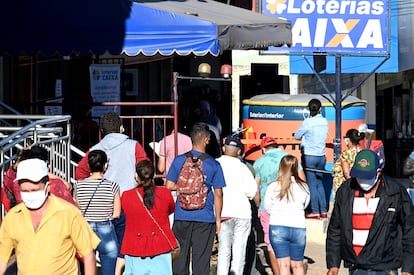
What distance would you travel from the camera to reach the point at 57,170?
11.2m

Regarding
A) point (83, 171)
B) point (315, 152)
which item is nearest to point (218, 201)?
point (83, 171)

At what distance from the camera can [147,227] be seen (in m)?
8.67

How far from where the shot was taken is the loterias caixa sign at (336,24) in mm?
17969

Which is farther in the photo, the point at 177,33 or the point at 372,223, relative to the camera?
the point at 177,33

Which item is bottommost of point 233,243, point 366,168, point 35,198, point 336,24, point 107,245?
point 233,243

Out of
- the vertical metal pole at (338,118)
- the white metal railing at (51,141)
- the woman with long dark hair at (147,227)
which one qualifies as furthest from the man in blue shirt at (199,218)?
the vertical metal pole at (338,118)

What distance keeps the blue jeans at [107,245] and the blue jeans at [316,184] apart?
19.9 feet

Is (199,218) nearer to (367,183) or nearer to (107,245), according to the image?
(107,245)

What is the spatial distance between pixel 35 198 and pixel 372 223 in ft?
8.60

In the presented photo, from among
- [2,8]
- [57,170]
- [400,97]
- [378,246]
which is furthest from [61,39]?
[400,97]

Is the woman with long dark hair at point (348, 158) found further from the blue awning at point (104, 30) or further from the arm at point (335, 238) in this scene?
the arm at point (335, 238)

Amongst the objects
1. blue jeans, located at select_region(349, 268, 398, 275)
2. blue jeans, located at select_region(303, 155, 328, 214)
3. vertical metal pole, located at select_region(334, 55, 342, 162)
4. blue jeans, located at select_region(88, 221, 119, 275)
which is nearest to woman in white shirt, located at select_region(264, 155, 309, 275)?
blue jeans, located at select_region(88, 221, 119, 275)

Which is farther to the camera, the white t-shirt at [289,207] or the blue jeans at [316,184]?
the blue jeans at [316,184]

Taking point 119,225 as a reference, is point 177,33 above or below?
above
